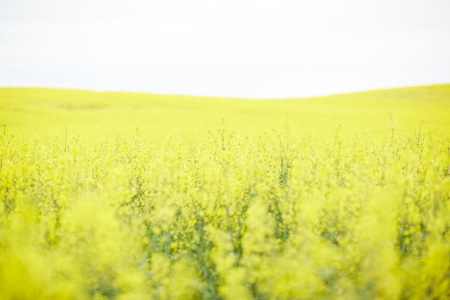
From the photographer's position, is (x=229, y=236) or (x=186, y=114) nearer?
(x=229, y=236)

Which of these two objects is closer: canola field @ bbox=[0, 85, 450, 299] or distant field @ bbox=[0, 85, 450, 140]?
canola field @ bbox=[0, 85, 450, 299]

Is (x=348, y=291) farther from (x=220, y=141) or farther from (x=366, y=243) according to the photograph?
A: (x=220, y=141)

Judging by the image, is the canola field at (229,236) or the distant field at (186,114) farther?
the distant field at (186,114)

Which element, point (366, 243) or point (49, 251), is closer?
point (366, 243)

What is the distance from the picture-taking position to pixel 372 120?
1062 inches

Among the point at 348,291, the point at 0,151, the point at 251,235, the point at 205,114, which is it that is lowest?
the point at 348,291

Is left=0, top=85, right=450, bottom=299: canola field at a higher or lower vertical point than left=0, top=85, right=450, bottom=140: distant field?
lower

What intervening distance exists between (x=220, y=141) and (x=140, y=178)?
216 centimetres

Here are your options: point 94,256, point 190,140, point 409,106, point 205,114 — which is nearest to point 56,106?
point 205,114

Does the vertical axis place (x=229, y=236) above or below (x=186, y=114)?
below

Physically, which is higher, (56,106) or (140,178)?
(56,106)

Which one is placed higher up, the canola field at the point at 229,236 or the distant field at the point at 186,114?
the distant field at the point at 186,114

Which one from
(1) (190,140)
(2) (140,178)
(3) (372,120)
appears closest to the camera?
(2) (140,178)

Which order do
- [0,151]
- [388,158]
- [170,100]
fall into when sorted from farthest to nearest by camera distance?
[170,100]
[0,151]
[388,158]
